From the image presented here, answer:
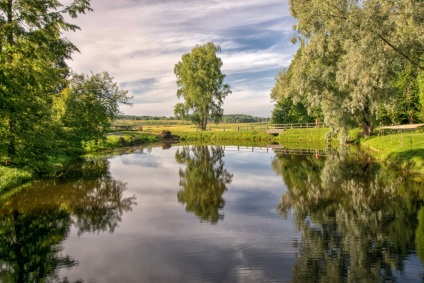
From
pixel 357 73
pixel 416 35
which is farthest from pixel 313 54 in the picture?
pixel 416 35

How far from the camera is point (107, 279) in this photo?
29.8ft

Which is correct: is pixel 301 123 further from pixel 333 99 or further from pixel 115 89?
pixel 115 89

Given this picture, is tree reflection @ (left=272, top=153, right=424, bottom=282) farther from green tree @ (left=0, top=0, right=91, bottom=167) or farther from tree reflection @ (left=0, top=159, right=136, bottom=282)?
green tree @ (left=0, top=0, right=91, bottom=167)

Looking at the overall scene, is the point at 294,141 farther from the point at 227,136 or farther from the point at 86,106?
the point at 86,106

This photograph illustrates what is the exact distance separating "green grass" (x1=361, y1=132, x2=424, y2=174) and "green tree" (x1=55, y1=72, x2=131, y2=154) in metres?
24.9

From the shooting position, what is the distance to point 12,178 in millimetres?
20797

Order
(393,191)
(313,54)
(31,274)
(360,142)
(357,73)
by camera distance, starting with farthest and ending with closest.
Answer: (360,142) → (313,54) → (357,73) → (393,191) → (31,274)

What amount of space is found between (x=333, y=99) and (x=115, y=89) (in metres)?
21.6

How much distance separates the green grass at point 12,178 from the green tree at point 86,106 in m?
5.97

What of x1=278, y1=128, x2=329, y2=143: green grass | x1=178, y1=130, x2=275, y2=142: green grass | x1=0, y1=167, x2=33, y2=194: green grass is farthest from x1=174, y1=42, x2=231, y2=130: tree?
x1=0, y1=167, x2=33, y2=194: green grass

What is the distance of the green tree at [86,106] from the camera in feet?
95.4

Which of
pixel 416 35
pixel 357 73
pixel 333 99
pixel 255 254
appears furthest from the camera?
pixel 333 99

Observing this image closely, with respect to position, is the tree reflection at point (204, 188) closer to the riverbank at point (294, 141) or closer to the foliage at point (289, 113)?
the riverbank at point (294, 141)

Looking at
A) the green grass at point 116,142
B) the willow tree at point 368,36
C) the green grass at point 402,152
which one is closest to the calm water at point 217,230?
the green grass at point 402,152
